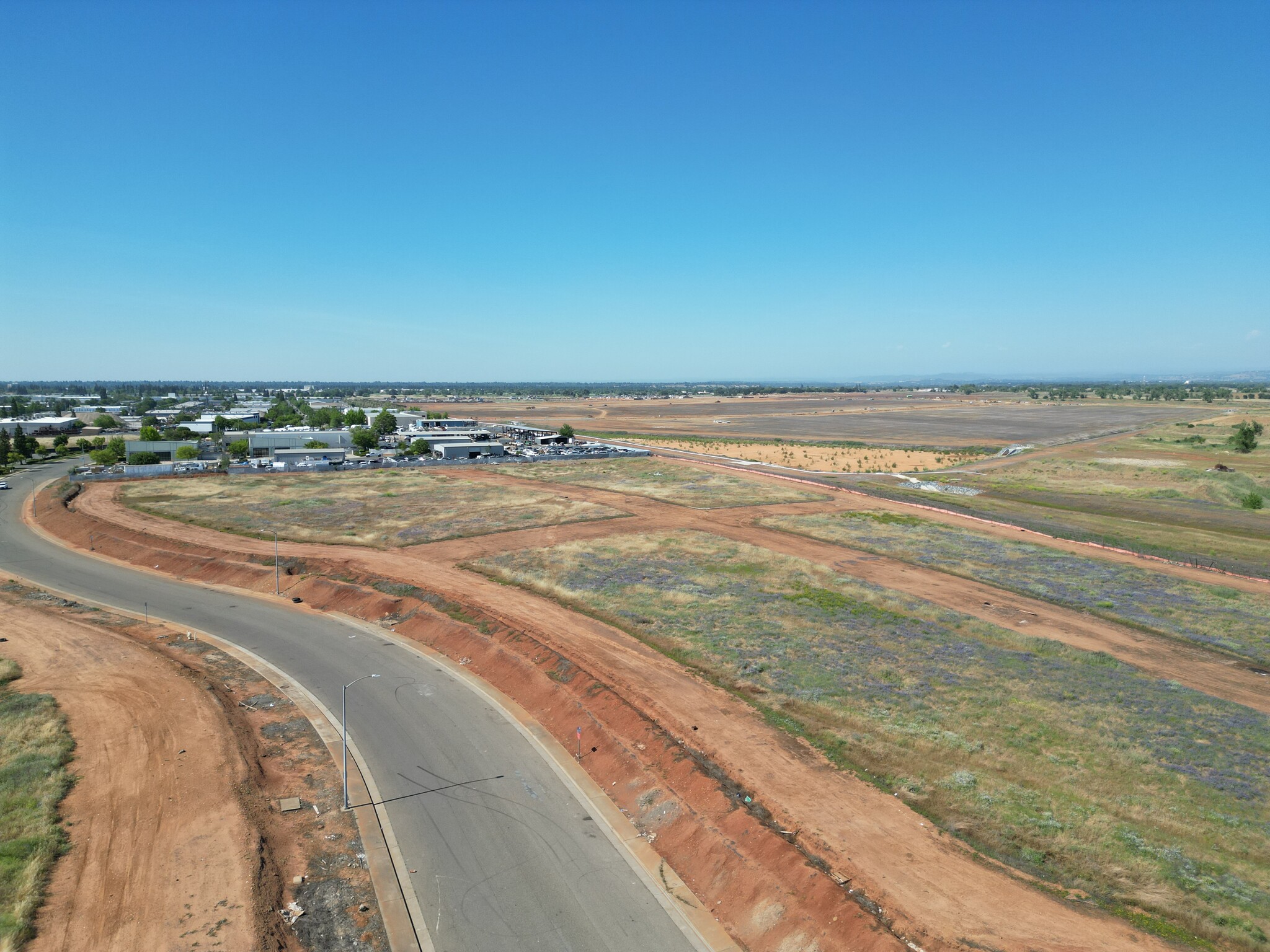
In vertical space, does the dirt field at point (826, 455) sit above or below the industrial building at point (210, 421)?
below

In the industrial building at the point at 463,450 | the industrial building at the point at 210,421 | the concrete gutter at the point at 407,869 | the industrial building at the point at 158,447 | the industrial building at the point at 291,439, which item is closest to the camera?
the concrete gutter at the point at 407,869

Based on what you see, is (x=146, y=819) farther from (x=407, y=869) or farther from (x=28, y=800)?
(x=407, y=869)

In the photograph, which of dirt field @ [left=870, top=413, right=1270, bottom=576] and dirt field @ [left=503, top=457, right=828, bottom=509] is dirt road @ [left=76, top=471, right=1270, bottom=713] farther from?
dirt field @ [left=870, top=413, right=1270, bottom=576]

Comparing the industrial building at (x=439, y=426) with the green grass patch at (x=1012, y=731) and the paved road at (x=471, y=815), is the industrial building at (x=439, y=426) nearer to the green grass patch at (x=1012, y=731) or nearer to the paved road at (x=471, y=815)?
the green grass patch at (x=1012, y=731)

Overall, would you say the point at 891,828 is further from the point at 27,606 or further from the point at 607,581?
the point at 27,606

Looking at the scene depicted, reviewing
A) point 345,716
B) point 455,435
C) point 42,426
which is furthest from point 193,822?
point 42,426

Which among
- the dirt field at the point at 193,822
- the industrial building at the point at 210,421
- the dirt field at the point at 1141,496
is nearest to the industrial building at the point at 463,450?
the dirt field at the point at 1141,496
